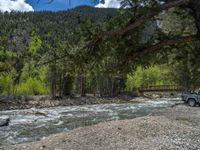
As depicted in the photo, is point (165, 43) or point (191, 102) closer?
point (165, 43)

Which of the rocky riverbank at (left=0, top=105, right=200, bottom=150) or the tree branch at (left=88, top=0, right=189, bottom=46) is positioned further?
the rocky riverbank at (left=0, top=105, right=200, bottom=150)

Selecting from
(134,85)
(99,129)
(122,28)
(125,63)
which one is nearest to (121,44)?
(125,63)

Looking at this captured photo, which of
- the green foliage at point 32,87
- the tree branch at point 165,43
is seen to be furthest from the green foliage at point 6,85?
the tree branch at point 165,43

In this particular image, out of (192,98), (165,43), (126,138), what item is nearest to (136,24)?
(165,43)

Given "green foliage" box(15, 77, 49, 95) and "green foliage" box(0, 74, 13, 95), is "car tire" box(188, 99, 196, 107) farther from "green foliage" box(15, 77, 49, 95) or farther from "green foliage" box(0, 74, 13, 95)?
"green foliage" box(15, 77, 49, 95)

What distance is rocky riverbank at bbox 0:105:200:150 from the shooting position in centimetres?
1880

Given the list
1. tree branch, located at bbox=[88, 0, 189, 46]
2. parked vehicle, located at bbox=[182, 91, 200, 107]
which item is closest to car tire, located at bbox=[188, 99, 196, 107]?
parked vehicle, located at bbox=[182, 91, 200, 107]

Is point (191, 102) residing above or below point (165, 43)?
below

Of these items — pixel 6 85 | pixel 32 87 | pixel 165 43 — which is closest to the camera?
pixel 165 43

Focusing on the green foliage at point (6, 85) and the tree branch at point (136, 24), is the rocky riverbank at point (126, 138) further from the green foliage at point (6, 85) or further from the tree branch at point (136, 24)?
the green foliage at point (6, 85)

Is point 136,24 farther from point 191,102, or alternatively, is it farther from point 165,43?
point 191,102

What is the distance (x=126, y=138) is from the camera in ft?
67.7

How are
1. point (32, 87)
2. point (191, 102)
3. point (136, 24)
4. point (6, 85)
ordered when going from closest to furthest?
point (136, 24) → point (191, 102) → point (6, 85) → point (32, 87)

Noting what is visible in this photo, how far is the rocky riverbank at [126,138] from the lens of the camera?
18.8 metres
